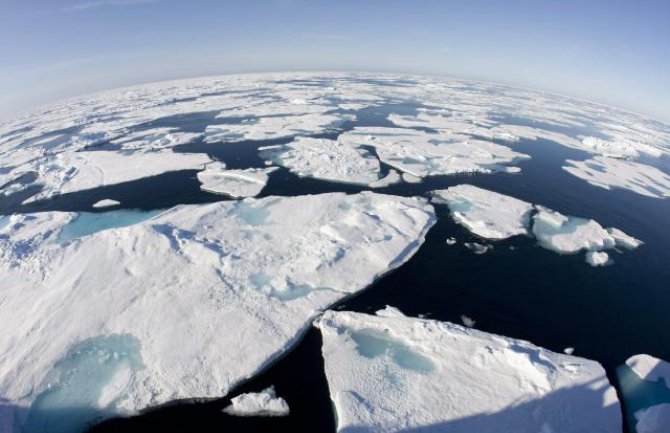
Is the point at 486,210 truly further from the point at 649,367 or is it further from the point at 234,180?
the point at 234,180

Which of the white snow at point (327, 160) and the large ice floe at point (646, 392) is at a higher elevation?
the white snow at point (327, 160)

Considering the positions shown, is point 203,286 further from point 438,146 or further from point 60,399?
point 438,146

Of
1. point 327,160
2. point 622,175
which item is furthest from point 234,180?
point 622,175

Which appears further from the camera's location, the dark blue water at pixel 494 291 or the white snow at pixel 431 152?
the white snow at pixel 431 152

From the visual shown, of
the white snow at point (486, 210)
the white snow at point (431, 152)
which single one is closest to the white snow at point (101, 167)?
the white snow at point (431, 152)

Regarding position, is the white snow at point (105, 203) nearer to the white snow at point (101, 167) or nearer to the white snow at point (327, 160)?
the white snow at point (101, 167)
